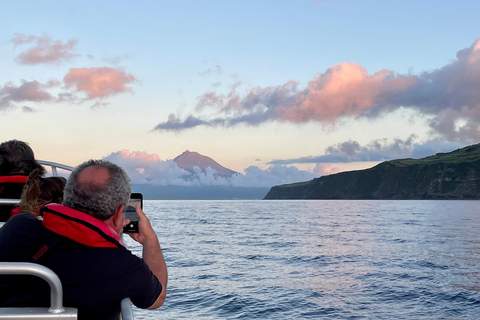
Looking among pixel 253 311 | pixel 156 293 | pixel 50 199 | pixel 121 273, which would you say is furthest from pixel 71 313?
pixel 253 311

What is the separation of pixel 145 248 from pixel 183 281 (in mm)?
17333

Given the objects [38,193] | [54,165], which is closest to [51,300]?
[38,193]

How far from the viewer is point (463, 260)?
90.7ft

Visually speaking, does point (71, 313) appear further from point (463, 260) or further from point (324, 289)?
point (463, 260)

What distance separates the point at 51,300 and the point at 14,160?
10.7ft

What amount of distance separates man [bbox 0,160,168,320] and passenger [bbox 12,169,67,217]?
699mm

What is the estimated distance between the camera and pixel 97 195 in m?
2.52

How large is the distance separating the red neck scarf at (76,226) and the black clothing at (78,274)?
0.04m

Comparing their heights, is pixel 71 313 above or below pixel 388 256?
above

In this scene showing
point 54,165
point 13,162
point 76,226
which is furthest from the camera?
point 54,165

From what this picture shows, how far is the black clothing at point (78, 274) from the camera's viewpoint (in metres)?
2.40

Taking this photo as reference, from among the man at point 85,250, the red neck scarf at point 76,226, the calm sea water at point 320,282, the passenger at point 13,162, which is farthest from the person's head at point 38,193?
the calm sea water at point 320,282

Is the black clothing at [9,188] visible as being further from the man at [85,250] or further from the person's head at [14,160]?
the man at [85,250]

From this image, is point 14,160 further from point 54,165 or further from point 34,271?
point 34,271
